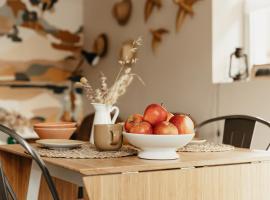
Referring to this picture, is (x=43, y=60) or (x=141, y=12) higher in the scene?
(x=141, y=12)

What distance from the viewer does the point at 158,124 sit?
1.79 metres

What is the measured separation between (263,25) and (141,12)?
1.31 metres

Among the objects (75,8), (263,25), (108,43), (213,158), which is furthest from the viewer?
(75,8)

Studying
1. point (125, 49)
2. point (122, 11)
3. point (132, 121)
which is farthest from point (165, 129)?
point (122, 11)

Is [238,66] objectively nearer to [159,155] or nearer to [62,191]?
[62,191]

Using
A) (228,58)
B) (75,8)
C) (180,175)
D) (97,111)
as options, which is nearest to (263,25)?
(228,58)

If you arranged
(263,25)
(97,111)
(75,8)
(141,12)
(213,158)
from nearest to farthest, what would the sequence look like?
(213,158) < (97,111) < (263,25) < (141,12) < (75,8)

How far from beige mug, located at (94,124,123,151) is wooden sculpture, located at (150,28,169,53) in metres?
2.24

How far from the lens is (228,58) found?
357 centimetres

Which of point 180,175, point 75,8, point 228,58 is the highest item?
point 75,8

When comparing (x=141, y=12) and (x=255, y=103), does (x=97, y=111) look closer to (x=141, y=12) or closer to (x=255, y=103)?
(x=255, y=103)

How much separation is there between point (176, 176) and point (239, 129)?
1037 millimetres

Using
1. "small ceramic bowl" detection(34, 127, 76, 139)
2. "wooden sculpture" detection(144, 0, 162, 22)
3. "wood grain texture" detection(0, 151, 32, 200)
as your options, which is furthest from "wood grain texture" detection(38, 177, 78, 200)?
"wooden sculpture" detection(144, 0, 162, 22)

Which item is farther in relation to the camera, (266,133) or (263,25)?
(263,25)
